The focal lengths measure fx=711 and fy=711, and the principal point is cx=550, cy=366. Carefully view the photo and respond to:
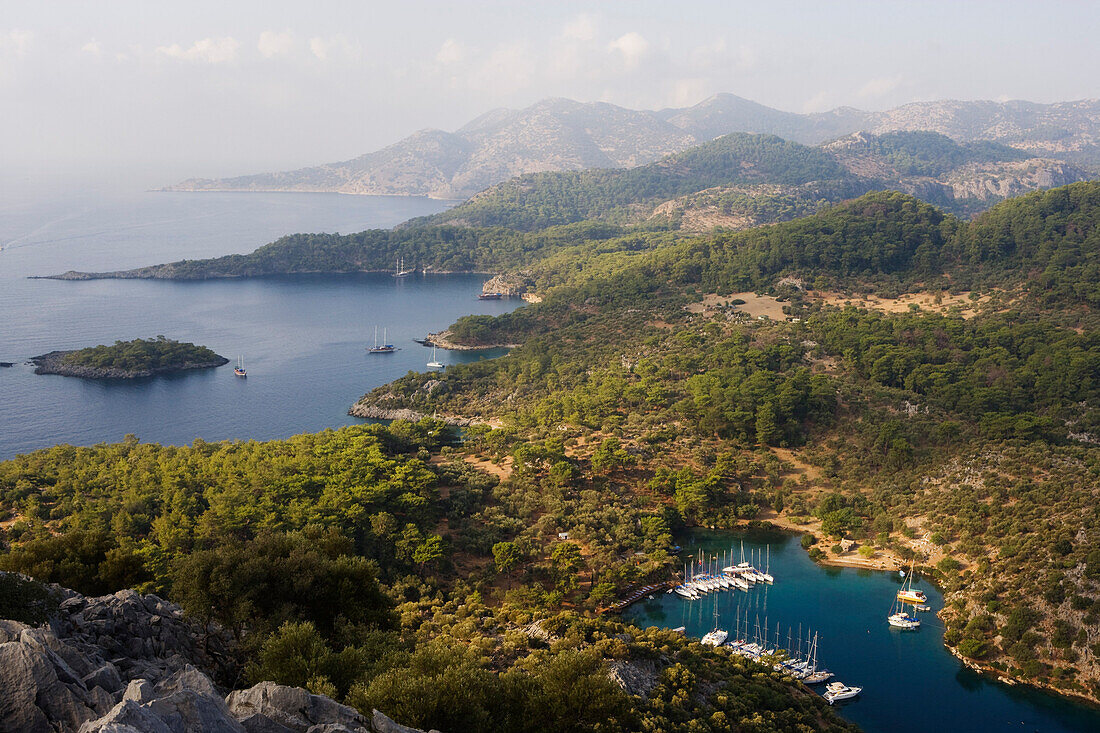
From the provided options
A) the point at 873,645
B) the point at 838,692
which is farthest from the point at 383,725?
the point at 873,645

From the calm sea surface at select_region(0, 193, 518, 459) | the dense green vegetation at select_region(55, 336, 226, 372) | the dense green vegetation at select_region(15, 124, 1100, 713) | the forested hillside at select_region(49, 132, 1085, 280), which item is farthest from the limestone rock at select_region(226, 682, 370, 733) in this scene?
the forested hillside at select_region(49, 132, 1085, 280)

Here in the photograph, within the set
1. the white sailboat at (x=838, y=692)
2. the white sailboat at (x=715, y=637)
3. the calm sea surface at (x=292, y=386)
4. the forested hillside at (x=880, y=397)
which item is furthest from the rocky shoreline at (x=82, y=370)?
the white sailboat at (x=838, y=692)

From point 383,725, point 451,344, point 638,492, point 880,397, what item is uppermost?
point 383,725

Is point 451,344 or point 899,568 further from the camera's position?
point 451,344

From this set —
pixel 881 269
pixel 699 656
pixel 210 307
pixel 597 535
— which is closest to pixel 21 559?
pixel 699 656

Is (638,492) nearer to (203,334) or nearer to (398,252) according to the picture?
(203,334)

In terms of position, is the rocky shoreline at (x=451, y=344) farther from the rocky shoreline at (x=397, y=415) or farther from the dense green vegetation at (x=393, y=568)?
the dense green vegetation at (x=393, y=568)
